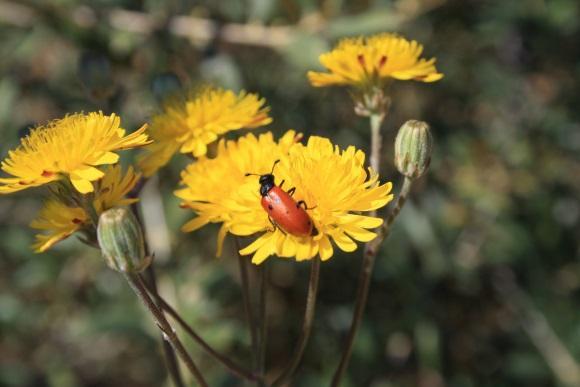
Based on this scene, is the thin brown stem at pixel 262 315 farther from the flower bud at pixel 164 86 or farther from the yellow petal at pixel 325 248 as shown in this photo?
the flower bud at pixel 164 86

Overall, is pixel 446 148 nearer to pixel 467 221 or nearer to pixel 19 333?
pixel 467 221

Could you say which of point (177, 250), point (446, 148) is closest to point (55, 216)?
point (177, 250)

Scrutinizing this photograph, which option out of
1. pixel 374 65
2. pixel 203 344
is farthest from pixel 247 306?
pixel 374 65

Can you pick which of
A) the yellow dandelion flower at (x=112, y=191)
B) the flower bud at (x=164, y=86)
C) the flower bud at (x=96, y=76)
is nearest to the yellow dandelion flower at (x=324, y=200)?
the yellow dandelion flower at (x=112, y=191)

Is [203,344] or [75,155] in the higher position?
[75,155]

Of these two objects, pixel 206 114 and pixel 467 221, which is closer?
pixel 206 114

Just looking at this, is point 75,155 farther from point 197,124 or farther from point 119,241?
point 197,124

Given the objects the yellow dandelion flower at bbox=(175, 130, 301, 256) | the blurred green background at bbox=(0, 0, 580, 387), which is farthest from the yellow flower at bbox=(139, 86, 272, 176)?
the blurred green background at bbox=(0, 0, 580, 387)
